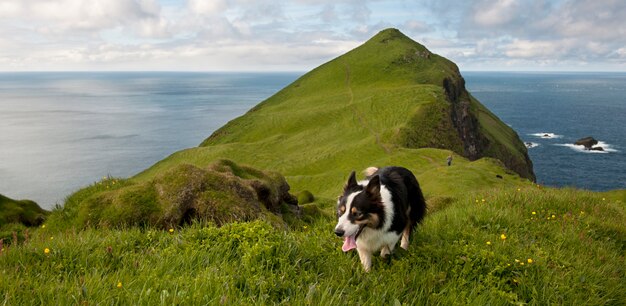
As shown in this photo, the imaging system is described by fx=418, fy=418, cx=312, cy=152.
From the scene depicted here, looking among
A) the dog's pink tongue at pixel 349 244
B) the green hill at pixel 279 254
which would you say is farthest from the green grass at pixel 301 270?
the dog's pink tongue at pixel 349 244

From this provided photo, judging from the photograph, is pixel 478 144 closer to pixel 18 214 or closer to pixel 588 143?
pixel 588 143

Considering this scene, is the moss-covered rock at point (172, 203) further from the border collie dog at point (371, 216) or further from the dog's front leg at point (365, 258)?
the dog's front leg at point (365, 258)

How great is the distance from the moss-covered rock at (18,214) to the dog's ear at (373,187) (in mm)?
19356

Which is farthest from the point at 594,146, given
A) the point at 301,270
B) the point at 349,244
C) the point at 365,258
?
the point at 301,270

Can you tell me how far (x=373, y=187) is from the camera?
7777 millimetres

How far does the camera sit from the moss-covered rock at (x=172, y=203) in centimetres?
1445

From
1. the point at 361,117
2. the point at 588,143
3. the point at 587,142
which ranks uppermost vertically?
the point at 361,117

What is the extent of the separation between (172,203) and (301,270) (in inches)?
356

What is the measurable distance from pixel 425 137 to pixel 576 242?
89.9 meters

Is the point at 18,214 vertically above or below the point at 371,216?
below

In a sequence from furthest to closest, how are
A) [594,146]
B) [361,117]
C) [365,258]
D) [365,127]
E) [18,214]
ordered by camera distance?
[594,146]
[361,117]
[365,127]
[18,214]
[365,258]

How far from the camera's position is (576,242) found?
1017 centimetres

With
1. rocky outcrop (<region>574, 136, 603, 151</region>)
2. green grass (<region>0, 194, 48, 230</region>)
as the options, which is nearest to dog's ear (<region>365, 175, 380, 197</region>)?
green grass (<region>0, 194, 48, 230</region>)

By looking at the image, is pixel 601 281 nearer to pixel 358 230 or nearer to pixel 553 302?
pixel 553 302
